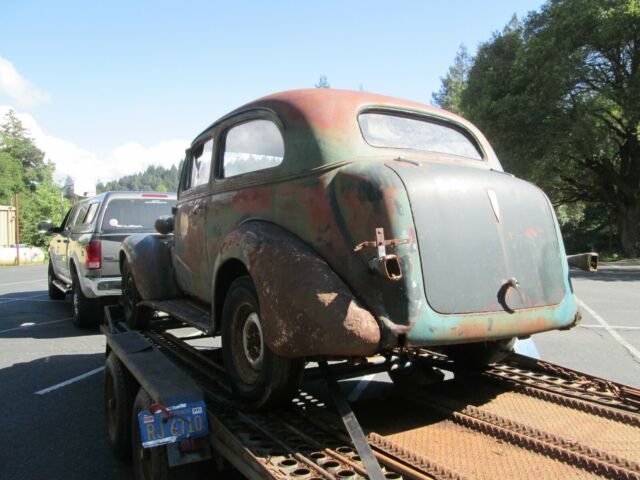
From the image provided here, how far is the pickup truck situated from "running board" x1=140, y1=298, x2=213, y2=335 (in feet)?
9.83

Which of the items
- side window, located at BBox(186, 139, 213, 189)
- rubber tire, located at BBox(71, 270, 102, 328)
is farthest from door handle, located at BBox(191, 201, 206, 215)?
rubber tire, located at BBox(71, 270, 102, 328)

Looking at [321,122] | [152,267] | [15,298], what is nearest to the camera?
[321,122]

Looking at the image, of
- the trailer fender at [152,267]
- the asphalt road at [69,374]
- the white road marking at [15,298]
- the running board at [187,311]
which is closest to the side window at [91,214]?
the asphalt road at [69,374]

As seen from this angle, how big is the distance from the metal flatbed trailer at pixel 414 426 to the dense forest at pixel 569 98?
20766mm

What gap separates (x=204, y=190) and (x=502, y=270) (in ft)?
7.65

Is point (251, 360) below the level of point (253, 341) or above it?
below

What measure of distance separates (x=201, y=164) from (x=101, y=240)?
12.5 ft

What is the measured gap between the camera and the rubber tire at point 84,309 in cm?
785

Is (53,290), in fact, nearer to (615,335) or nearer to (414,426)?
(414,426)

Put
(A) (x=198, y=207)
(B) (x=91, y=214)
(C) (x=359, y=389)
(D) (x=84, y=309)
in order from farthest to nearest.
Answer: (B) (x=91, y=214), (D) (x=84, y=309), (C) (x=359, y=389), (A) (x=198, y=207)

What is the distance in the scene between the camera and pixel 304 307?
93.8 inches

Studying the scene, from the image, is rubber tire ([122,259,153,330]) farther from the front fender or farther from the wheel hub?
the front fender

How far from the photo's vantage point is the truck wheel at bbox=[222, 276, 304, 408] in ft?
8.80

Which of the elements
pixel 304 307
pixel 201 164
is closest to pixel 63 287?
pixel 201 164
